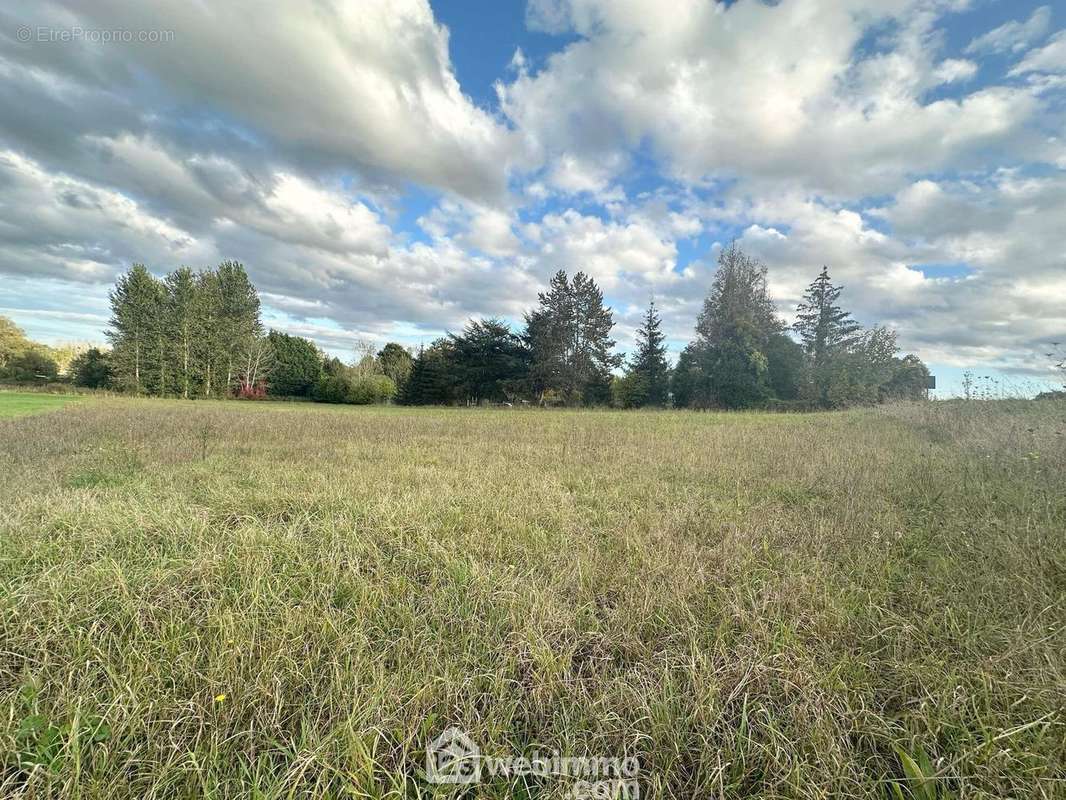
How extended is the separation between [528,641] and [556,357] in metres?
34.0

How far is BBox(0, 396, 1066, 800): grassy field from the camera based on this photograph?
148 cm

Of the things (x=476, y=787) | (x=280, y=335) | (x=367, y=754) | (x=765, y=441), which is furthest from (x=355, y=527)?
(x=280, y=335)

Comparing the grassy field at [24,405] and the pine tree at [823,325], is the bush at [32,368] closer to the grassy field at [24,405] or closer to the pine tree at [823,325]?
the grassy field at [24,405]

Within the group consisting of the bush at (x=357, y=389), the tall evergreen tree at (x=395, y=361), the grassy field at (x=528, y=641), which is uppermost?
the tall evergreen tree at (x=395, y=361)

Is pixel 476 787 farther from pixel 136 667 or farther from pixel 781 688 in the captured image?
pixel 136 667

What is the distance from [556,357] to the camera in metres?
35.7

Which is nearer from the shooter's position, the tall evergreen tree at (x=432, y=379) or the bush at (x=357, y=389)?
the tall evergreen tree at (x=432, y=379)

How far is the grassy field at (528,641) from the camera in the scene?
1479 millimetres

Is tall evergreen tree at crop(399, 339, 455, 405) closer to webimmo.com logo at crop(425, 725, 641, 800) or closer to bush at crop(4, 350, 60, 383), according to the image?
webimmo.com logo at crop(425, 725, 641, 800)

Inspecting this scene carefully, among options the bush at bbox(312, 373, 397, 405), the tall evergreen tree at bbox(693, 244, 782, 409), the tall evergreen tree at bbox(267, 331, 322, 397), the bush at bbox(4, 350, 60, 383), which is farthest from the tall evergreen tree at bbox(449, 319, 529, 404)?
the bush at bbox(4, 350, 60, 383)

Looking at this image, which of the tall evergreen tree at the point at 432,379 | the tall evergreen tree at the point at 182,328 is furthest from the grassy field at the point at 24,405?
the tall evergreen tree at the point at 432,379

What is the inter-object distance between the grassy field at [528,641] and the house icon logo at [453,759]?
0.04 m

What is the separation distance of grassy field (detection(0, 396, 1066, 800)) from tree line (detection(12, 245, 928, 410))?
98.8ft

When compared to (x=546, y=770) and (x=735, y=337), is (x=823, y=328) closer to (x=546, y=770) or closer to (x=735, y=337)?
(x=735, y=337)
